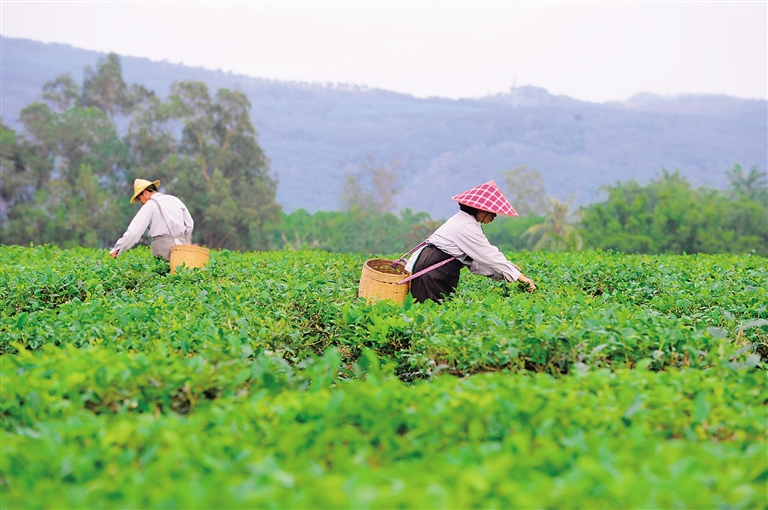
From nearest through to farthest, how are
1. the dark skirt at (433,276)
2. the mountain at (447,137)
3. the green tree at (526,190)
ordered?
the dark skirt at (433,276)
the green tree at (526,190)
the mountain at (447,137)

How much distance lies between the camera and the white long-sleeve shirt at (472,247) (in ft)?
17.4

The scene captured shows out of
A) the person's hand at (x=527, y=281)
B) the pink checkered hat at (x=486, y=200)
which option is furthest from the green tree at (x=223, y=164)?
the pink checkered hat at (x=486, y=200)

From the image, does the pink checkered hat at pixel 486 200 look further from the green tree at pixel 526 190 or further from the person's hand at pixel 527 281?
the green tree at pixel 526 190

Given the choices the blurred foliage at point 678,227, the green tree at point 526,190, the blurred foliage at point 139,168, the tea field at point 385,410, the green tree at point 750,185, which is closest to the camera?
the tea field at point 385,410

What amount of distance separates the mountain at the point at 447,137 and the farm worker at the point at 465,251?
126910mm

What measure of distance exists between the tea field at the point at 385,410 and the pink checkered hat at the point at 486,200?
856mm

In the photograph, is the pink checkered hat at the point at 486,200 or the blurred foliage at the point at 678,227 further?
the blurred foliage at the point at 678,227

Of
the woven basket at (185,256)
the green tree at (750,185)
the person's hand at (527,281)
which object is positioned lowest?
the green tree at (750,185)

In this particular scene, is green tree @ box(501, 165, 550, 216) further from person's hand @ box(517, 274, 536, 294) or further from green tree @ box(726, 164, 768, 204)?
person's hand @ box(517, 274, 536, 294)

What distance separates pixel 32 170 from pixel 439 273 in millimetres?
47572

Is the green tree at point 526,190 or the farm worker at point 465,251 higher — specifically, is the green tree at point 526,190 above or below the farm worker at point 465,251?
below

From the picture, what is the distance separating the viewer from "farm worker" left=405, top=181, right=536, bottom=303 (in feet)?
17.4

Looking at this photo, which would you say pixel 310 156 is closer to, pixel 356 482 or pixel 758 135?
pixel 758 135

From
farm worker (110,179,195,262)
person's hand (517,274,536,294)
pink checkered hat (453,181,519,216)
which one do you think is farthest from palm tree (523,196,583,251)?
pink checkered hat (453,181,519,216)
